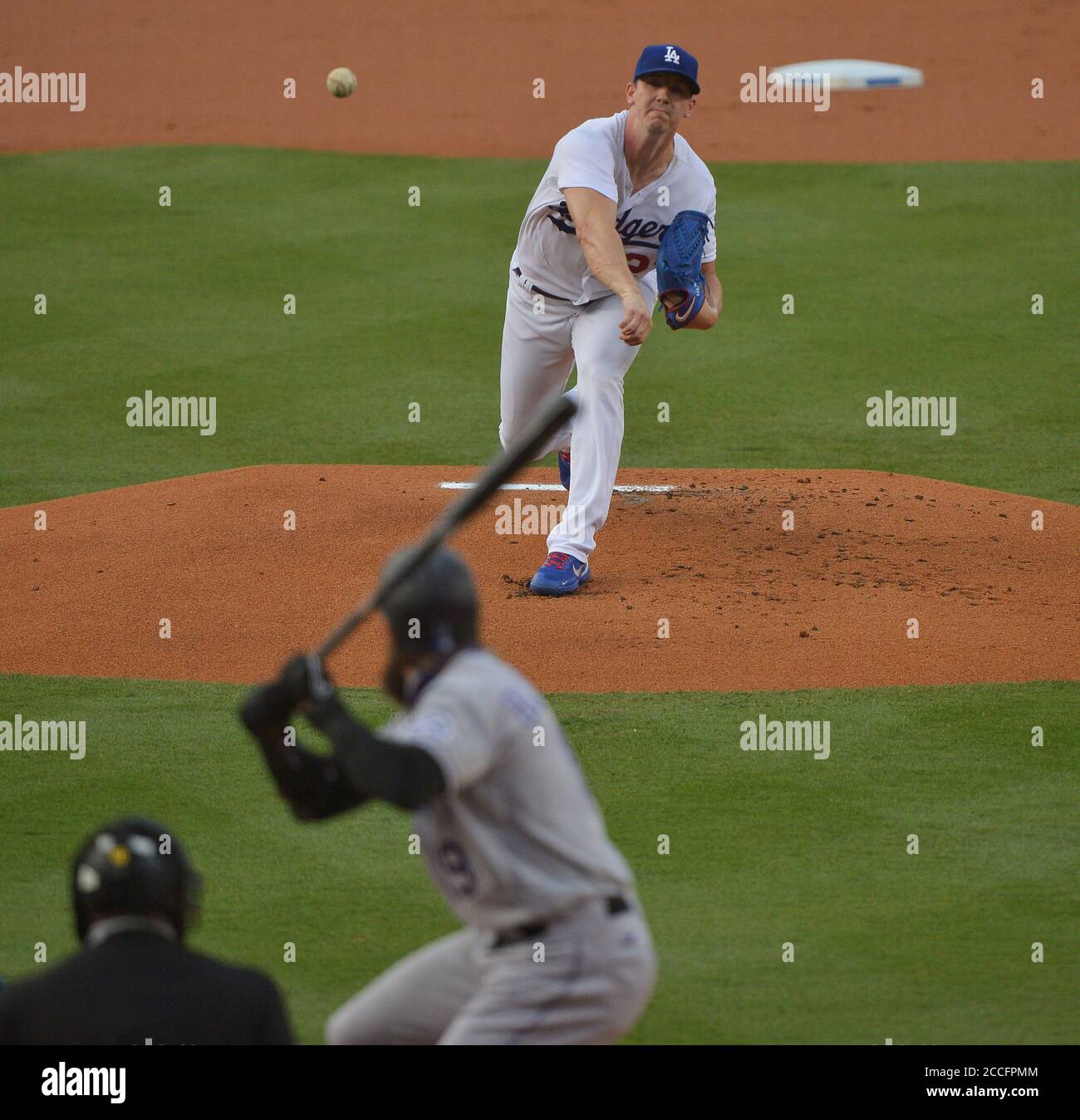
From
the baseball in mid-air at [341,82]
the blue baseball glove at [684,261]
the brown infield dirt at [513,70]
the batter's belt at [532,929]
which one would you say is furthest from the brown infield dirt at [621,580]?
the brown infield dirt at [513,70]

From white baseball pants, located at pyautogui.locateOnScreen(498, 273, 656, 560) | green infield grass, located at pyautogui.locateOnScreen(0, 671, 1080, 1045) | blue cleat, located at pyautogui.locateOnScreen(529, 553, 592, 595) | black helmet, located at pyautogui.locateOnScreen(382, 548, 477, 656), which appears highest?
white baseball pants, located at pyautogui.locateOnScreen(498, 273, 656, 560)

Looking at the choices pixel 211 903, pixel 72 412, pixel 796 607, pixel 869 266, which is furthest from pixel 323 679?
pixel 869 266

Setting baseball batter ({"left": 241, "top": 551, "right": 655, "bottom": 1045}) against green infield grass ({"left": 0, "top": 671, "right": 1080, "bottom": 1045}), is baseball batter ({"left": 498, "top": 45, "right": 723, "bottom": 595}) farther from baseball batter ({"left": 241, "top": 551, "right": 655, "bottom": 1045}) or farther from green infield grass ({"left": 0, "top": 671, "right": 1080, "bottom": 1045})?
baseball batter ({"left": 241, "top": 551, "right": 655, "bottom": 1045})

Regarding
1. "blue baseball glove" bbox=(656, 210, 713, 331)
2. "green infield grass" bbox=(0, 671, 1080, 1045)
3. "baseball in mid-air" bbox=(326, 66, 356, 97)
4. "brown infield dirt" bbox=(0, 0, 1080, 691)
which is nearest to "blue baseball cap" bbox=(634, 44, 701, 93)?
"blue baseball glove" bbox=(656, 210, 713, 331)

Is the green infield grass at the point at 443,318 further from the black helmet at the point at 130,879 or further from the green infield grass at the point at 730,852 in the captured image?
the black helmet at the point at 130,879

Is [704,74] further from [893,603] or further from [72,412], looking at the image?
[893,603]
